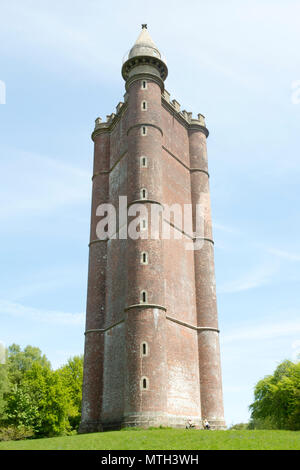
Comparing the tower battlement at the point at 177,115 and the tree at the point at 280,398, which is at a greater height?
the tower battlement at the point at 177,115

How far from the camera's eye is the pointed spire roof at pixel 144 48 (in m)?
33.8

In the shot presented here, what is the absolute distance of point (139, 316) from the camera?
25.5 metres

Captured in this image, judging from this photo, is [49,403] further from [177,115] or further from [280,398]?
[177,115]

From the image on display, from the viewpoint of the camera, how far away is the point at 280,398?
42.0m

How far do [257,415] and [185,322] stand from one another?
22.4 meters

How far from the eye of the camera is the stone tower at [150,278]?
2527 cm

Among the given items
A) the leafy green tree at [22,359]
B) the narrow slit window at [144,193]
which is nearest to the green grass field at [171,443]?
the narrow slit window at [144,193]

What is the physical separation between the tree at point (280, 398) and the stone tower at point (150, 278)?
965 centimetres

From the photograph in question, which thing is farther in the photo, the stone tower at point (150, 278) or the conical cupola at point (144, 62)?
the conical cupola at point (144, 62)

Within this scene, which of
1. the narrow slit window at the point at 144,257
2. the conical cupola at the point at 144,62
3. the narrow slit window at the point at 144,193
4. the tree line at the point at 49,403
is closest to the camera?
the narrow slit window at the point at 144,257

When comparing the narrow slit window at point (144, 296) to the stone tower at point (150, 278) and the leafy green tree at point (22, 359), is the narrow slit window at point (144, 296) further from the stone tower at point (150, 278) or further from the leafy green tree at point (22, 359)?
the leafy green tree at point (22, 359)

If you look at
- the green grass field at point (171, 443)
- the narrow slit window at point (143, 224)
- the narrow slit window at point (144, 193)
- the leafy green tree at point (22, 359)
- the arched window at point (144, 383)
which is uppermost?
the narrow slit window at point (144, 193)

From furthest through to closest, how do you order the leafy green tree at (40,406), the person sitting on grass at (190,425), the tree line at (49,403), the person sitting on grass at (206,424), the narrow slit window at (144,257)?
the leafy green tree at (40,406) < the tree line at (49,403) < the narrow slit window at (144,257) < the person sitting on grass at (206,424) < the person sitting on grass at (190,425)

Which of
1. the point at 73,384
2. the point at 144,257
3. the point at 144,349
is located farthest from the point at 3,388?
the point at 144,257
